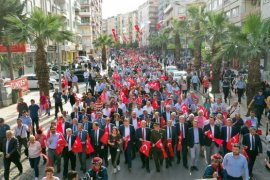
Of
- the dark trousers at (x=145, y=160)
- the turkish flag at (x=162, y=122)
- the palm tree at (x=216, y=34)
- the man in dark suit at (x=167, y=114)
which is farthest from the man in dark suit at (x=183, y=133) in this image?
the palm tree at (x=216, y=34)

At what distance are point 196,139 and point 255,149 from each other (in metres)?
1.63

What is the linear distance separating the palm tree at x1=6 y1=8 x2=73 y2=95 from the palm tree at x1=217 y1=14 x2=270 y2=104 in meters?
9.09

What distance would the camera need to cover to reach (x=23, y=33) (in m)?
19.4

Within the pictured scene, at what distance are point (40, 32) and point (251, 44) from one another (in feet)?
35.8

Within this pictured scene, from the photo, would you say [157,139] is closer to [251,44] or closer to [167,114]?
[167,114]

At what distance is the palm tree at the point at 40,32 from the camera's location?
19470mm

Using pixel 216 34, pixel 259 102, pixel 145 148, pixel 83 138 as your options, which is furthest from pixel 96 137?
pixel 216 34

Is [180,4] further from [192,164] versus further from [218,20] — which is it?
[192,164]

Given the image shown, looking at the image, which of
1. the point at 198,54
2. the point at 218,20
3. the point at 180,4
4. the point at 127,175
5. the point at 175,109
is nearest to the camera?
the point at 127,175

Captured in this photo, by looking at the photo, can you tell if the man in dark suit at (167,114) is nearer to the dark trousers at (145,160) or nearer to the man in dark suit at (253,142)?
the dark trousers at (145,160)

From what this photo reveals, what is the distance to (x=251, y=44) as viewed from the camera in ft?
56.6

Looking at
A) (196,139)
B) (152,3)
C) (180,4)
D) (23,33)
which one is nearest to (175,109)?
(196,139)

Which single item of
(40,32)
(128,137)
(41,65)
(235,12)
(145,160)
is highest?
(235,12)

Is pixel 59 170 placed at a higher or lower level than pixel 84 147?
lower
